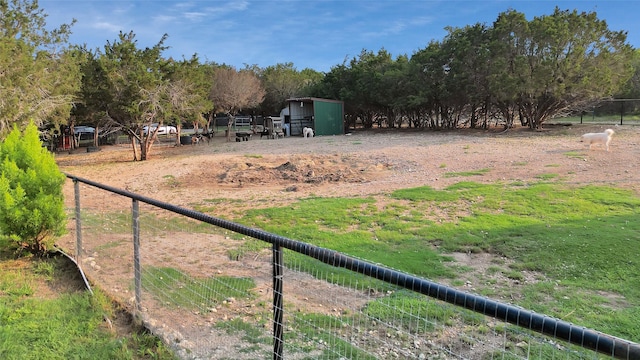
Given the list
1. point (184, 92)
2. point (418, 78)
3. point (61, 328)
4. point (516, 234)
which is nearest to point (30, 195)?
point (61, 328)

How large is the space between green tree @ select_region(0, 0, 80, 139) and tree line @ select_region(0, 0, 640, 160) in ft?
0.13

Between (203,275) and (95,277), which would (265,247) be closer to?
(203,275)

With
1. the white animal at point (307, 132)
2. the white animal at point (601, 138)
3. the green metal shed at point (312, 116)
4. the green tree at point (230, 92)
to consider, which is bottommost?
the white animal at point (601, 138)

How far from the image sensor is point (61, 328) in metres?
3.35

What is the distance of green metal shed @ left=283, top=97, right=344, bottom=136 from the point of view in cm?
3162

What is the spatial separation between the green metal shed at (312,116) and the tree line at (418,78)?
3472 mm

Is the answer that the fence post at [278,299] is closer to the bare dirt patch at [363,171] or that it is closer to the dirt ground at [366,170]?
the bare dirt patch at [363,171]

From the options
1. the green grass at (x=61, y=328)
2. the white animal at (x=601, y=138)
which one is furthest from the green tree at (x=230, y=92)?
the green grass at (x=61, y=328)

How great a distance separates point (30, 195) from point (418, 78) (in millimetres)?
26620

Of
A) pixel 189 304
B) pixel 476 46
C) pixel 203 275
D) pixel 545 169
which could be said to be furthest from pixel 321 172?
pixel 476 46

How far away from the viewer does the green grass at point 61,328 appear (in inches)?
119

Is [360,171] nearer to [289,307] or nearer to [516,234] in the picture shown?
[516,234]

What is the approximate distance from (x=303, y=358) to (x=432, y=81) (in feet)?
89.4

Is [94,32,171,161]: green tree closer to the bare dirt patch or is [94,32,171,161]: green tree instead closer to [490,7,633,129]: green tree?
the bare dirt patch
